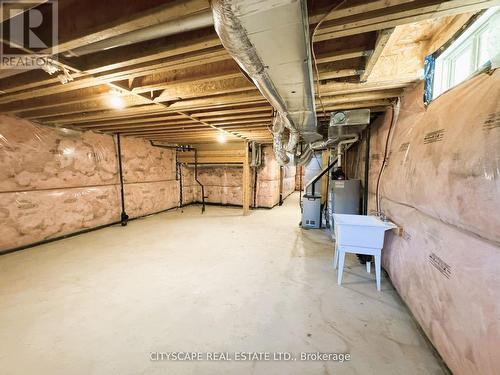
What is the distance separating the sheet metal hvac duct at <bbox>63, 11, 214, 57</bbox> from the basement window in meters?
1.50

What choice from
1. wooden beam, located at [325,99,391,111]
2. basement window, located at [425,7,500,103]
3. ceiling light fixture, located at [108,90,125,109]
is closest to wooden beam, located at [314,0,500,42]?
basement window, located at [425,7,500,103]

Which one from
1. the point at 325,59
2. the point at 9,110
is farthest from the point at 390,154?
the point at 9,110

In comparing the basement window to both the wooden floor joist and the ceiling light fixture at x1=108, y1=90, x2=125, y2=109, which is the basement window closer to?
the wooden floor joist

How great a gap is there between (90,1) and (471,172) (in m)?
2.45

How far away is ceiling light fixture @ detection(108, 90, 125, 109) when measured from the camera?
2.30 metres

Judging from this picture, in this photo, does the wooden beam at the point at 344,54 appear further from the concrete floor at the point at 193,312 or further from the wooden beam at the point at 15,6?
the concrete floor at the point at 193,312

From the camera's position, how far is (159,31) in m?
1.18

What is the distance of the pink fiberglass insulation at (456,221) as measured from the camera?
99 cm

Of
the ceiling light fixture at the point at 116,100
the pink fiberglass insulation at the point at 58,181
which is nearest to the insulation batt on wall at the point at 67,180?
the pink fiberglass insulation at the point at 58,181

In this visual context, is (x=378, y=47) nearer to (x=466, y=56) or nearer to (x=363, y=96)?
(x=466, y=56)

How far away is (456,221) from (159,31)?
2060 millimetres

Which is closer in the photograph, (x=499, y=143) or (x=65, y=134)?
(x=499, y=143)

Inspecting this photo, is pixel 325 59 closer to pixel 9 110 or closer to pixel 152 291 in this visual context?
pixel 152 291

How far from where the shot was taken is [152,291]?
84.3 inches
